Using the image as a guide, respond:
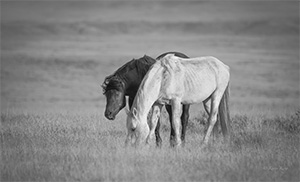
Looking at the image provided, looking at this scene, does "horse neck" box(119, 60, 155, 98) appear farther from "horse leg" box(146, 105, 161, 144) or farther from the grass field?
the grass field

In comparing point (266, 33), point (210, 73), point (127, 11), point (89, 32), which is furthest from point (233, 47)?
point (127, 11)

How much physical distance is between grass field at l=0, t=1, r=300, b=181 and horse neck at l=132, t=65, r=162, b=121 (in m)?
0.62

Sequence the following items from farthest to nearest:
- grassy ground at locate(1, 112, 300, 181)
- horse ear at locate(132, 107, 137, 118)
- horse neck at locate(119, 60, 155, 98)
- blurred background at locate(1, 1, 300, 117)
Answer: blurred background at locate(1, 1, 300, 117) < horse neck at locate(119, 60, 155, 98) < horse ear at locate(132, 107, 137, 118) < grassy ground at locate(1, 112, 300, 181)

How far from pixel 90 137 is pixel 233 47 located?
46297mm

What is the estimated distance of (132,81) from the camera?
930cm

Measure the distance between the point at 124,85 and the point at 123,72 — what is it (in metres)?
0.29

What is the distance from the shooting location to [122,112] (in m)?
16.2

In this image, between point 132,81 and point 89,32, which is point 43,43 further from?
point 132,81

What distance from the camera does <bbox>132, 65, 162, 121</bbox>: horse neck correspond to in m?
8.44

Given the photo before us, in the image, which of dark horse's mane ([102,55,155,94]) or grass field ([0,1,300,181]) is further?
dark horse's mane ([102,55,155,94])

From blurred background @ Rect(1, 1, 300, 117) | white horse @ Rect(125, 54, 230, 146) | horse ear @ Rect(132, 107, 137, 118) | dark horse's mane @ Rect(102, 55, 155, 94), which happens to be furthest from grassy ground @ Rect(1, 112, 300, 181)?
blurred background @ Rect(1, 1, 300, 117)

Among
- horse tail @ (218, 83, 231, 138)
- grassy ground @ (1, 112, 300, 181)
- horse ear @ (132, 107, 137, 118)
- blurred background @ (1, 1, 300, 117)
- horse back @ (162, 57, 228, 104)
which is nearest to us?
grassy ground @ (1, 112, 300, 181)

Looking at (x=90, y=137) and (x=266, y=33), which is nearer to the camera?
(x=90, y=137)

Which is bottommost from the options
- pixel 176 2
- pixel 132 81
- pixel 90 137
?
pixel 90 137
